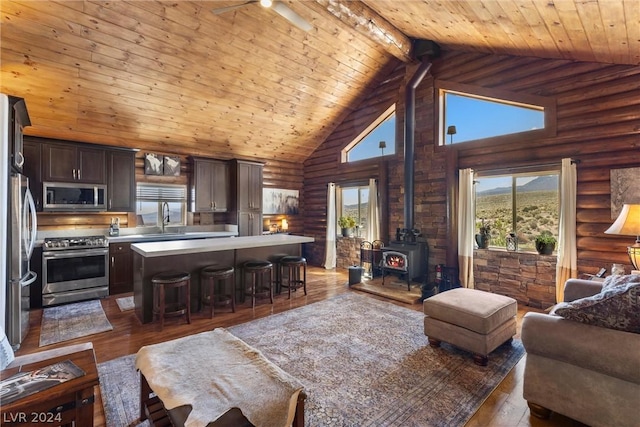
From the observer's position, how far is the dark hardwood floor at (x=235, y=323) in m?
2.11

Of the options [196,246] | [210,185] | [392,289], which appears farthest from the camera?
[210,185]

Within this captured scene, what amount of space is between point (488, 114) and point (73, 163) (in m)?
7.07

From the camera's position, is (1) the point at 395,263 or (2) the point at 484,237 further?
(1) the point at 395,263

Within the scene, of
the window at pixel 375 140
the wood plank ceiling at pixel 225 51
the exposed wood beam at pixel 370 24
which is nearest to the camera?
the wood plank ceiling at pixel 225 51

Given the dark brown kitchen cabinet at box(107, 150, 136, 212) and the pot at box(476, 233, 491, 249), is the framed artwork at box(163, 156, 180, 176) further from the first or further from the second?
the pot at box(476, 233, 491, 249)

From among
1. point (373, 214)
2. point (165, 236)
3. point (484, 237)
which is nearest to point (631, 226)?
point (484, 237)

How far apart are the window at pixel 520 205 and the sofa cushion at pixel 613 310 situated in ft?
10.1

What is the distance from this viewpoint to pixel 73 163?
4977 mm

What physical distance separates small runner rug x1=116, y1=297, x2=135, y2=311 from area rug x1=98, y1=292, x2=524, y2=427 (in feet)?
5.64

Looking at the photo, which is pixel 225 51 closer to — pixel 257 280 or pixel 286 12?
pixel 286 12

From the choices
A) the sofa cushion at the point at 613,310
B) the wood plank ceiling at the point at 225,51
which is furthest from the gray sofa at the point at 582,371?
the wood plank ceiling at the point at 225,51

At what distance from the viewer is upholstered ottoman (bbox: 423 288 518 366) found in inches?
110

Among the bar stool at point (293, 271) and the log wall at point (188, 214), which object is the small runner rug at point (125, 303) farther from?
the bar stool at point (293, 271)

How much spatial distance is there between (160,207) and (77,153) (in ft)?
5.33
